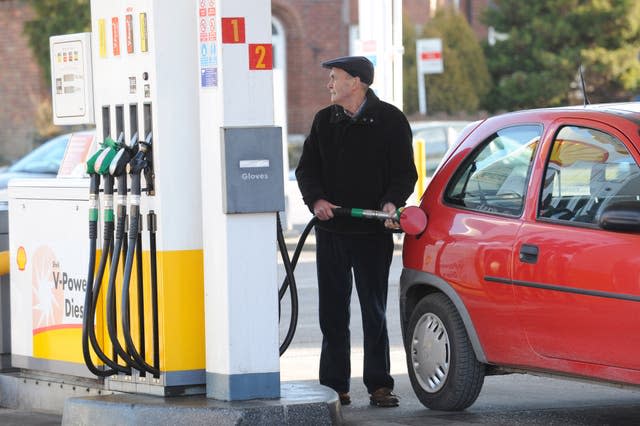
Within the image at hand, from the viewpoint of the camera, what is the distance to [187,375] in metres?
7.68

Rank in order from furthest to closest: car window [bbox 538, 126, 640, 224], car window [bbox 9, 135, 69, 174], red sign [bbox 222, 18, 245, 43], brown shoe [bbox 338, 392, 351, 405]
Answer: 1. car window [bbox 9, 135, 69, 174]
2. brown shoe [bbox 338, 392, 351, 405]
3. car window [bbox 538, 126, 640, 224]
4. red sign [bbox 222, 18, 245, 43]

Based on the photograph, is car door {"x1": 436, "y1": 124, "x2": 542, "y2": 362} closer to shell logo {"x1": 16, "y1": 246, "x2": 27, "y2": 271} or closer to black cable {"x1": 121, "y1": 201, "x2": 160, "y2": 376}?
black cable {"x1": 121, "y1": 201, "x2": 160, "y2": 376}

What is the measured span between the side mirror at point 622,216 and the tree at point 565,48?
29.1 meters

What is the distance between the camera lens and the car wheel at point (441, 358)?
8172mm

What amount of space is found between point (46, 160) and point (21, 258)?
12.8 m

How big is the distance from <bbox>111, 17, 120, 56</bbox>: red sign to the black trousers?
159 cm

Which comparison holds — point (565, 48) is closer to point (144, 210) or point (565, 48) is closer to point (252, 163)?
point (144, 210)

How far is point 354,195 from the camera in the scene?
337 inches

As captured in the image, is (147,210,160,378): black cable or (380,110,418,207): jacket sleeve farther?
(380,110,418,207): jacket sleeve

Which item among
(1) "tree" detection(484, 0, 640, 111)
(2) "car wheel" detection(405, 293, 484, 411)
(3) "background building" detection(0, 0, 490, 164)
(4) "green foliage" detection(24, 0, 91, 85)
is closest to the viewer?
(2) "car wheel" detection(405, 293, 484, 411)

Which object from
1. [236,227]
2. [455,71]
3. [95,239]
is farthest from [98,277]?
[455,71]

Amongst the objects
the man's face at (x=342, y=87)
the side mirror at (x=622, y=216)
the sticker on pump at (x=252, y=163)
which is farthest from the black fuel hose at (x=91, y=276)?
the side mirror at (x=622, y=216)

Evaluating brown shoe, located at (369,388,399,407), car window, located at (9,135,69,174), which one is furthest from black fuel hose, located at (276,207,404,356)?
car window, located at (9,135,69,174)

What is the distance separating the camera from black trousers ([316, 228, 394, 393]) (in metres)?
8.62
